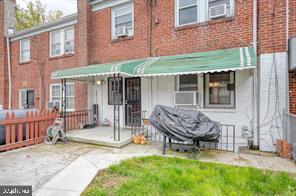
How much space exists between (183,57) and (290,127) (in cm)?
405

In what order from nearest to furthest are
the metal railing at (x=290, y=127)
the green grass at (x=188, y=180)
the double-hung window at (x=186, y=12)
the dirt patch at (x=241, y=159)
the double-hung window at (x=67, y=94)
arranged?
the green grass at (x=188, y=180) → the metal railing at (x=290, y=127) → the dirt patch at (x=241, y=159) → the double-hung window at (x=186, y=12) → the double-hung window at (x=67, y=94)

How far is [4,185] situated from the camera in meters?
4.35

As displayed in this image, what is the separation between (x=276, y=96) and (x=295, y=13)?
2580 millimetres

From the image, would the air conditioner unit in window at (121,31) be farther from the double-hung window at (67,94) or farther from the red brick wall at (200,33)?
the double-hung window at (67,94)

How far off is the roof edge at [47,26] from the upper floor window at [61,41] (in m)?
0.31

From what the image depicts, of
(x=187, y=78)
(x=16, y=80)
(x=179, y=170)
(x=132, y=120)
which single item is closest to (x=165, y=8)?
(x=187, y=78)

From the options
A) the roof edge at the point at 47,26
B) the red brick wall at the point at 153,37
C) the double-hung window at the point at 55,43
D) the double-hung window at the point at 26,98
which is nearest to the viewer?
the red brick wall at the point at 153,37

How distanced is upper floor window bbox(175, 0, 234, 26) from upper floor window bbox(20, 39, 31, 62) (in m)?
11.3

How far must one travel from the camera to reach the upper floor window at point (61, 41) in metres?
12.8

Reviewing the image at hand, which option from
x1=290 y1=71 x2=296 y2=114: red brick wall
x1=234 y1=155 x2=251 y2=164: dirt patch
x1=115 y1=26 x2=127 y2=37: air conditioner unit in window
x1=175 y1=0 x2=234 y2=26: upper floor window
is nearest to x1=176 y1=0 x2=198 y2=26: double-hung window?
x1=175 y1=0 x2=234 y2=26: upper floor window

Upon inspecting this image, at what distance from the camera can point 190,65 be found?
685cm

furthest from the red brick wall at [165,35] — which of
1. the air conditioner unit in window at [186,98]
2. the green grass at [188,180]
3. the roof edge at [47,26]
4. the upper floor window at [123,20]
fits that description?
the green grass at [188,180]

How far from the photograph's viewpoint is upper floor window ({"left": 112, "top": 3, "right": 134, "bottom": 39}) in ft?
33.0

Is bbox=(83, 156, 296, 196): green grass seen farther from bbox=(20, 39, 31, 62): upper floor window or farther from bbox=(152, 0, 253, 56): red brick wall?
bbox=(20, 39, 31, 62): upper floor window
